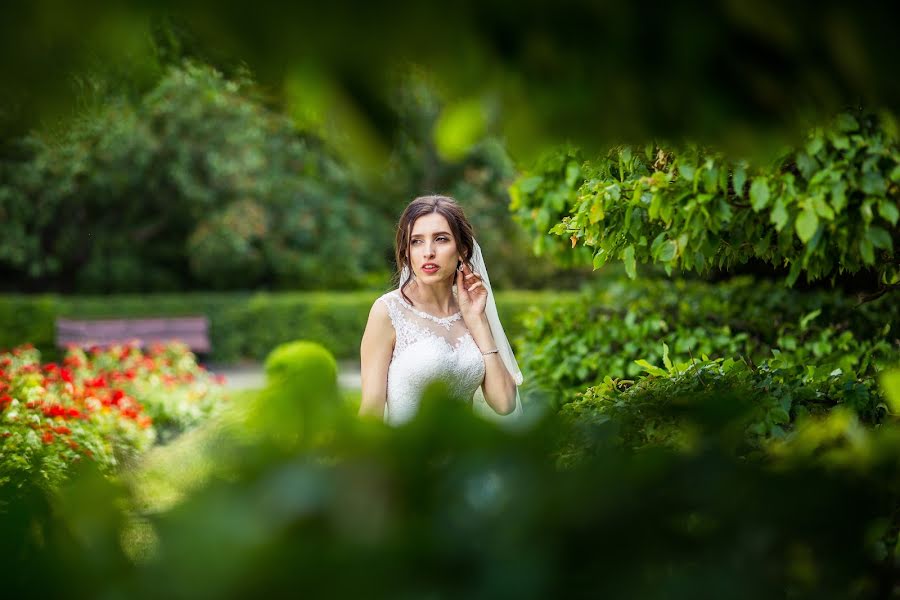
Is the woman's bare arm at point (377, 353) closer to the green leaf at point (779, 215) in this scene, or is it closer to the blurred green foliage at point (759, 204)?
the blurred green foliage at point (759, 204)

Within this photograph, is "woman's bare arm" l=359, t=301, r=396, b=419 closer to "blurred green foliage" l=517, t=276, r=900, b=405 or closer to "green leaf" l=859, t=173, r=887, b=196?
"blurred green foliage" l=517, t=276, r=900, b=405

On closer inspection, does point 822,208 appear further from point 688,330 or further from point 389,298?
point 688,330

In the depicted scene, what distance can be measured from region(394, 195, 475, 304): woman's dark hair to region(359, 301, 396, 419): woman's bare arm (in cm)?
21

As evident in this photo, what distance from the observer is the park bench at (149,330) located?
56.4ft

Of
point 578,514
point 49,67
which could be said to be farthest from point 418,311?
point 578,514

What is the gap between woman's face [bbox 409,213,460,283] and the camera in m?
4.54

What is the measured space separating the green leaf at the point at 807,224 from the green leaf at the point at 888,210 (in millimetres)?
186

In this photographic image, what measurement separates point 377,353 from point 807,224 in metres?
2.41

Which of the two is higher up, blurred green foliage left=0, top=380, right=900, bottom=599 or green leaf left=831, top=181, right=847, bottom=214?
green leaf left=831, top=181, right=847, bottom=214

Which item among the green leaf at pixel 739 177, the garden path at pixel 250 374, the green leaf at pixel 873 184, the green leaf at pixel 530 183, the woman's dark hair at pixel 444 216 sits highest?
the green leaf at pixel 530 183

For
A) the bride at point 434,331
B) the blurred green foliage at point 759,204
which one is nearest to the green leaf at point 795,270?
the blurred green foliage at point 759,204

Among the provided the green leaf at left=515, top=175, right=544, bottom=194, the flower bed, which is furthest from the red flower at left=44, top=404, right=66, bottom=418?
the green leaf at left=515, top=175, right=544, bottom=194

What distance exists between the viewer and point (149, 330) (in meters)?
18.0

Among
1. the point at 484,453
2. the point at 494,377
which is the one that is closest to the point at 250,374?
the point at 494,377
